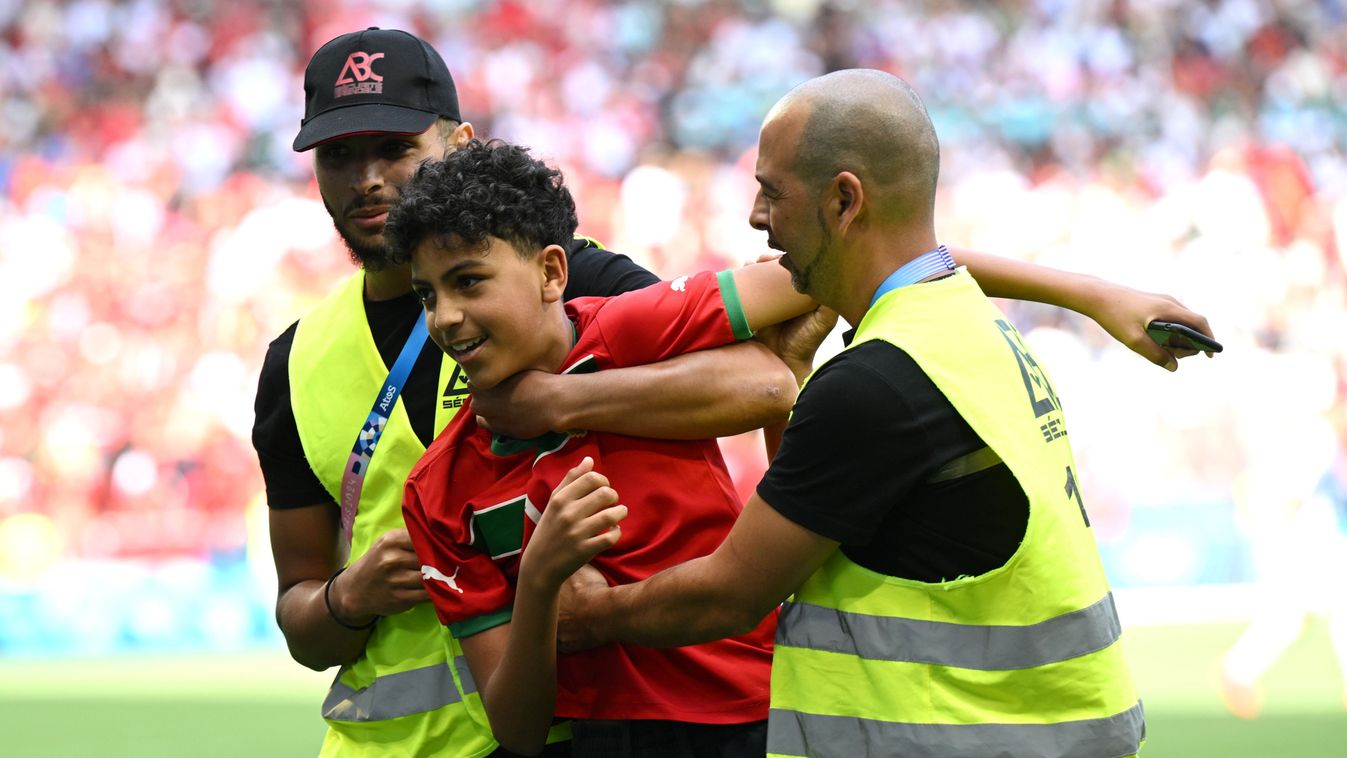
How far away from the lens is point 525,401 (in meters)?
2.33

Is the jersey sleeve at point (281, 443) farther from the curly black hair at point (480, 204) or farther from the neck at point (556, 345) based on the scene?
the neck at point (556, 345)

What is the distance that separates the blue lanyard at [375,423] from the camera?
2617 millimetres

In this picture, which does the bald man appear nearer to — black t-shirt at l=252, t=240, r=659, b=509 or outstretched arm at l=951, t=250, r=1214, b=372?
outstretched arm at l=951, t=250, r=1214, b=372

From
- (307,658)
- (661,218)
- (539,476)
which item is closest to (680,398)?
(539,476)

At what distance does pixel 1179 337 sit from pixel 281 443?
62.9 inches

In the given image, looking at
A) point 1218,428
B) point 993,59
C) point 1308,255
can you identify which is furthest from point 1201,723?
point 993,59

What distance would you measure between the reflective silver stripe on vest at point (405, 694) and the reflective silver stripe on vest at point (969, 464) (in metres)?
0.94

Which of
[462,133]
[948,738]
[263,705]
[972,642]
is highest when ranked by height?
[263,705]

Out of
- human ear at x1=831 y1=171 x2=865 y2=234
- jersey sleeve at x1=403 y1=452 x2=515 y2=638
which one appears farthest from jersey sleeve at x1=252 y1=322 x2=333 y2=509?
human ear at x1=831 y1=171 x2=865 y2=234

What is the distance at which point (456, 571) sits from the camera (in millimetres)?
2359

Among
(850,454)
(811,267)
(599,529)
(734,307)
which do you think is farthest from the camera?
(734,307)

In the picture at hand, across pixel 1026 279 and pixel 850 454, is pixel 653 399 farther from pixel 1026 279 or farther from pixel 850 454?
pixel 1026 279

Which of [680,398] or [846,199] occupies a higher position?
[846,199]

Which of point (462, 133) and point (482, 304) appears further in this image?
point (462, 133)
